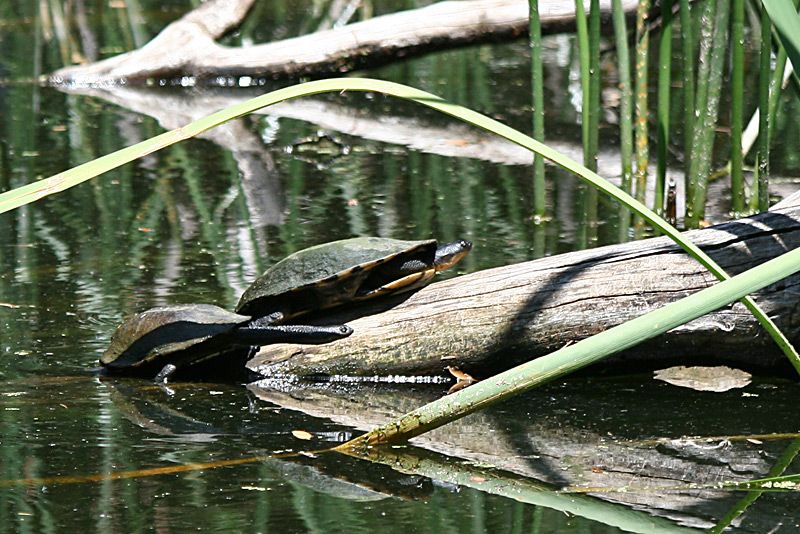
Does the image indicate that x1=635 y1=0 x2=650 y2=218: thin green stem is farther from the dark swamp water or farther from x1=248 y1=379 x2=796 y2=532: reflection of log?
x1=248 y1=379 x2=796 y2=532: reflection of log

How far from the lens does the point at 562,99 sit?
8.69 metres

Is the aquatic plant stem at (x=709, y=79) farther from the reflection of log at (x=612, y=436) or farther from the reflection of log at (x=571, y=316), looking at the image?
the reflection of log at (x=612, y=436)

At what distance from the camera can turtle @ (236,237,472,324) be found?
11.7 ft

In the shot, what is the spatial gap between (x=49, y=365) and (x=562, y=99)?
18.6 ft

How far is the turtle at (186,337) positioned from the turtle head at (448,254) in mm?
388

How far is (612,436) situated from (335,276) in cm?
93

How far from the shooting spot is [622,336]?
7.66 ft

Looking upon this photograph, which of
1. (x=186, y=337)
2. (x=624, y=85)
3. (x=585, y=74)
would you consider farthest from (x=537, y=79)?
(x=186, y=337)

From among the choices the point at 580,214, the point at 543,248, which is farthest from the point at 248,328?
the point at 580,214

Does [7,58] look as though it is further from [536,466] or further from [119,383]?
[536,466]

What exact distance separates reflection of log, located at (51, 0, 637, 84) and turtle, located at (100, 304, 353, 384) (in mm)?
4853

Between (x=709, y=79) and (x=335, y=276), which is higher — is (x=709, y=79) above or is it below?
above

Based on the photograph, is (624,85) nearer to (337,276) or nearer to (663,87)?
(663,87)

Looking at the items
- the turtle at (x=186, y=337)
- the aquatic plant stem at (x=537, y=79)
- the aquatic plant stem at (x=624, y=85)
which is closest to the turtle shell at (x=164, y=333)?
the turtle at (x=186, y=337)
